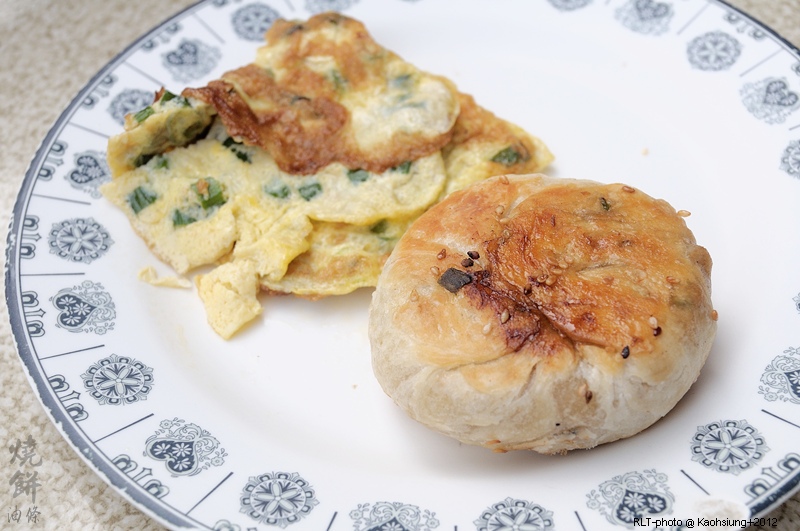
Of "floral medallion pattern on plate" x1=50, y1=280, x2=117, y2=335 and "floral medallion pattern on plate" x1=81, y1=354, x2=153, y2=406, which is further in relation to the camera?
"floral medallion pattern on plate" x1=50, y1=280, x2=117, y2=335

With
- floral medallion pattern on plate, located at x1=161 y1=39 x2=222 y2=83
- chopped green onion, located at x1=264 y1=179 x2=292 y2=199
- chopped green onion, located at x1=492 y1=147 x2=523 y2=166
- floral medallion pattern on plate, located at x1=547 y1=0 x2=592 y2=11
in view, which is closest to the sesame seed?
chopped green onion, located at x1=492 y1=147 x2=523 y2=166

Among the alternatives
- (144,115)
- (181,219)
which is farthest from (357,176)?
(144,115)

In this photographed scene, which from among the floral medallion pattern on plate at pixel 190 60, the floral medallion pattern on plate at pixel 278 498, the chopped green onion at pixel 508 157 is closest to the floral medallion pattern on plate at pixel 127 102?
the floral medallion pattern on plate at pixel 190 60

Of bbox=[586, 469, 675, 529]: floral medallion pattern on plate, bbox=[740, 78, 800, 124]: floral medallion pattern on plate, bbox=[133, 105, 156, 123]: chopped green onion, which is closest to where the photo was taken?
bbox=[586, 469, 675, 529]: floral medallion pattern on plate

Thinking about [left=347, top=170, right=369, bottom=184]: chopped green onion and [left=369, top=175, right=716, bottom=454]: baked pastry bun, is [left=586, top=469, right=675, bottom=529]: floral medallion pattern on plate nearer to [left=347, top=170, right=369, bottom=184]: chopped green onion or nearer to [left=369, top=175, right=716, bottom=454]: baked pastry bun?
[left=369, top=175, right=716, bottom=454]: baked pastry bun

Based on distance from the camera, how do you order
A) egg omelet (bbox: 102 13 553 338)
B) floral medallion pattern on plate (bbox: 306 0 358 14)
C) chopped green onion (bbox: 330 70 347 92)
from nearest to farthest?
egg omelet (bbox: 102 13 553 338)
chopped green onion (bbox: 330 70 347 92)
floral medallion pattern on plate (bbox: 306 0 358 14)

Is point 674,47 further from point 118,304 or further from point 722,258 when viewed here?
point 118,304

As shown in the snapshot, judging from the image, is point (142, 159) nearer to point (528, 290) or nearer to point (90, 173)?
point (90, 173)

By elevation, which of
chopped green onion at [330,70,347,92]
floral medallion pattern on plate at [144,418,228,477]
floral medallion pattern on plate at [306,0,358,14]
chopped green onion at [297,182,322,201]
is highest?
floral medallion pattern on plate at [306,0,358,14]
